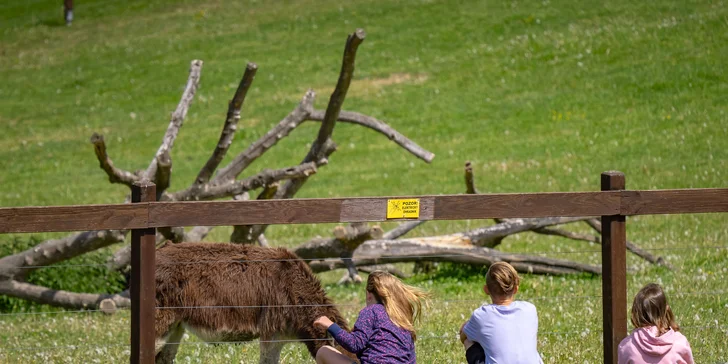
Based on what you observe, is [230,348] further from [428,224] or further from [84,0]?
[84,0]

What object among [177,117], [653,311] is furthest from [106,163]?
[653,311]

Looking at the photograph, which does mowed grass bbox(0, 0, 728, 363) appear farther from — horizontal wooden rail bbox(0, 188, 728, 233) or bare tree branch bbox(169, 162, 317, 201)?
horizontal wooden rail bbox(0, 188, 728, 233)

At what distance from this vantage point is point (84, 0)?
44.9 metres

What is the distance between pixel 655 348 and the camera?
18.7 ft

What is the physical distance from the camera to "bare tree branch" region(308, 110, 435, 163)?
1152cm

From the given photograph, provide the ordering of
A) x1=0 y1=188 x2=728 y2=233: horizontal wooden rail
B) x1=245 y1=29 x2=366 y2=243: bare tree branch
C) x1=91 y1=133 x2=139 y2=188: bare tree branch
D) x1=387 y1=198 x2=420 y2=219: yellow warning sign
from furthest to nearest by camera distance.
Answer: x1=245 y1=29 x2=366 y2=243: bare tree branch < x1=91 y1=133 x2=139 y2=188: bare tree branch < x1=387 y1=198 x2=420 y2=219: yellow warning sign < x1=0 y1=188 x2=728 y2=233: horizontal wooden rail

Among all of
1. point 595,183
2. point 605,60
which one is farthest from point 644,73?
point 595,183

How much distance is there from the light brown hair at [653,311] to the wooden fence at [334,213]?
488 millimetres

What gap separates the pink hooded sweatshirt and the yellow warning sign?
1697 mm

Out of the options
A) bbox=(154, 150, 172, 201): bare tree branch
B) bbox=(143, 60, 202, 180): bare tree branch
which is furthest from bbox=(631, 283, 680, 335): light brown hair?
bbox=(143, 60, 202, 180): bare tree branch

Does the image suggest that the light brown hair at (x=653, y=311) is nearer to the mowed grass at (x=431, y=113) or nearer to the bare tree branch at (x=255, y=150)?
the mowed grass at (x=431, y=113)

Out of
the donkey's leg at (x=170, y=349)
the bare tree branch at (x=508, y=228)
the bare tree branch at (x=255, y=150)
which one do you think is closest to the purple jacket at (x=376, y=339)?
the donkey's leg at (x=170, y=349)

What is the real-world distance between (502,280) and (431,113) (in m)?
19.7

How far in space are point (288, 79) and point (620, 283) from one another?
945 inches
